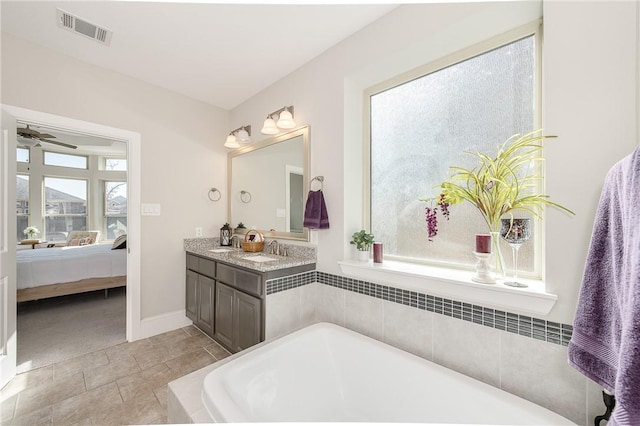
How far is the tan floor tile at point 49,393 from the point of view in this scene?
5.15 feet

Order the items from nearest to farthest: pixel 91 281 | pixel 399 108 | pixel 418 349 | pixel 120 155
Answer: pixel 418 349, pixel 399 108, pixel 91 281, pixel 120 155

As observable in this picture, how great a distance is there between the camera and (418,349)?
1470 millimetres

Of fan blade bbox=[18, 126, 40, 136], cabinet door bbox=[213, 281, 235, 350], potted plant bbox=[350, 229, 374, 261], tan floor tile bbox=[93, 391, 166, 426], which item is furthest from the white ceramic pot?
fan blade bbox=[18, 126, 40, 136]

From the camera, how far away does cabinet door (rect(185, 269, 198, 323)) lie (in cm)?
255

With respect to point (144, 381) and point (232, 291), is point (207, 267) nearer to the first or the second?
point (232, 291)

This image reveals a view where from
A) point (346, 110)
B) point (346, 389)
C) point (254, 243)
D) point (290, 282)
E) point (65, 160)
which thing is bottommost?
point (346, 389)

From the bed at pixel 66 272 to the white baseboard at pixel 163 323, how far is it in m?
1.57

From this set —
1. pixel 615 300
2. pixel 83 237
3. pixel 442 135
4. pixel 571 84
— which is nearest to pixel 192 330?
pixel 442 135

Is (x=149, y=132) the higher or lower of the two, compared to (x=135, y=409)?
higher

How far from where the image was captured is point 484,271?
1.26 meters

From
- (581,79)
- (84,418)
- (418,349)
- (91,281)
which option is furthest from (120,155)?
(581,79)

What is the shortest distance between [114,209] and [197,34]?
19.1 ft

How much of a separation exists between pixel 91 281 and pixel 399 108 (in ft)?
14.5

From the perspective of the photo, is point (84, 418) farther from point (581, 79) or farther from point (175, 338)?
point (581, 79)
